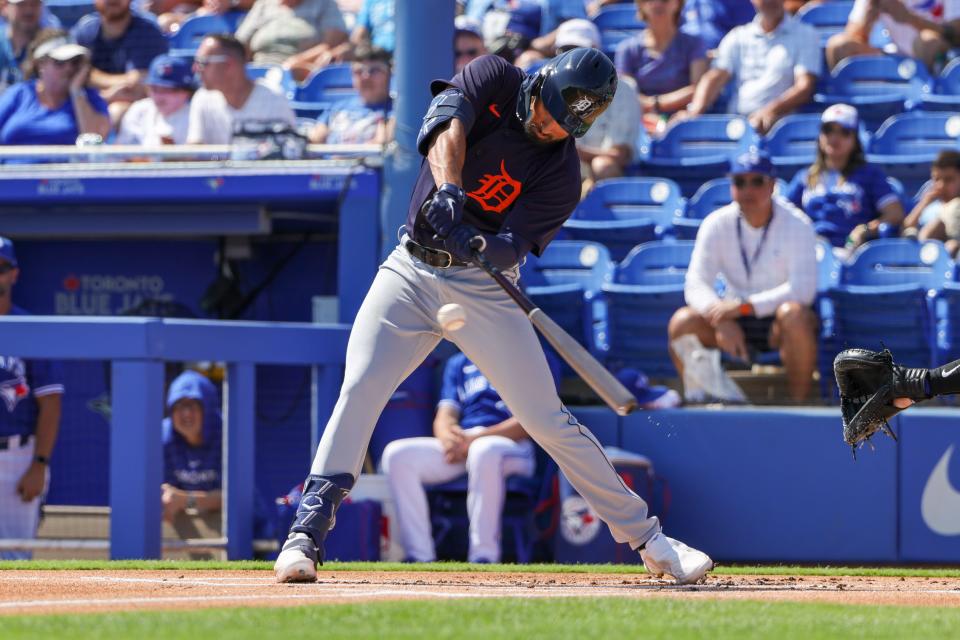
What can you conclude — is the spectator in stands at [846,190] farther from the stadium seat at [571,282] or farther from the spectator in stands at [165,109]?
the spectator in stands at [165,109]

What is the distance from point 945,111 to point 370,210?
13.1 ft

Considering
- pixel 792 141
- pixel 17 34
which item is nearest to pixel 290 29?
pixel 17 34

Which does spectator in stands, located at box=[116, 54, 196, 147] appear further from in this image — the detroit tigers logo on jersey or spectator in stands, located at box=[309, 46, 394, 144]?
the detroit tigers logo on jersey

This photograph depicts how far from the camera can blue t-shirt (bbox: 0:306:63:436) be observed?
7387 millimetres

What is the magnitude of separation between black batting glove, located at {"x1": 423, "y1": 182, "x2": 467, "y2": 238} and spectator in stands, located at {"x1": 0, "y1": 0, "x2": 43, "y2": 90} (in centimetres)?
715

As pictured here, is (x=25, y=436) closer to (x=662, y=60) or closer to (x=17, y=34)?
(x=17, y=34)

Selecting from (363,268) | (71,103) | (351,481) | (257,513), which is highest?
(71,103)

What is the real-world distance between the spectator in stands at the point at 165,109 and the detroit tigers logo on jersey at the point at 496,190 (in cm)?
469

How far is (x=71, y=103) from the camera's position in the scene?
370 inches

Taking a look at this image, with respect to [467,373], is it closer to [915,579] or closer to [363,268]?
[363,268]

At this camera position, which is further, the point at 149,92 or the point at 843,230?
the point at 149,92

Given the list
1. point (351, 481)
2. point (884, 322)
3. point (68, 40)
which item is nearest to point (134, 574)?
point (351, 481)

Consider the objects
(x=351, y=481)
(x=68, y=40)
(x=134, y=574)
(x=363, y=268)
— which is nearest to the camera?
(x=351, y=481)

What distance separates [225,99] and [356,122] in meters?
0.79
